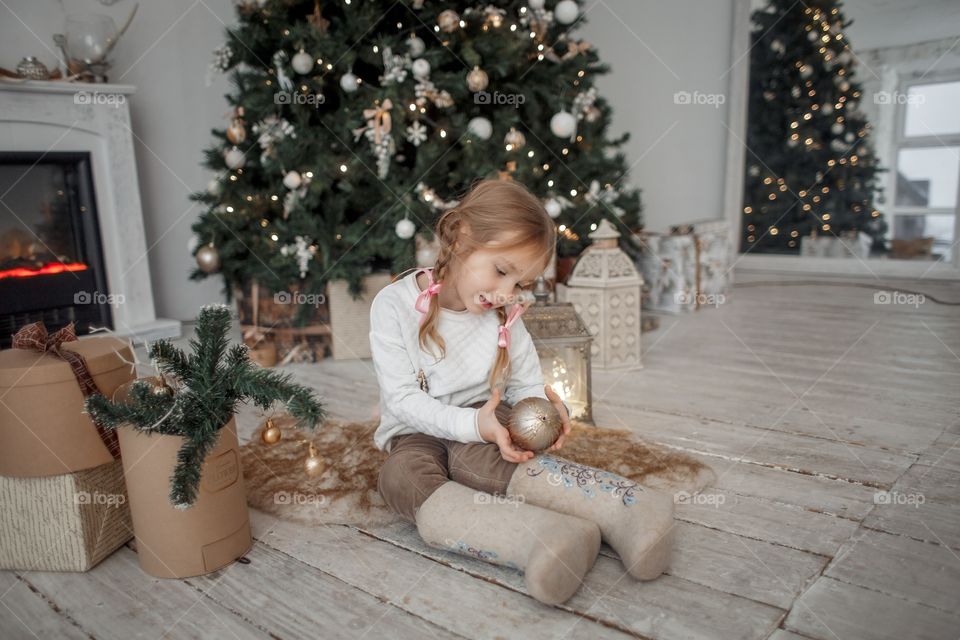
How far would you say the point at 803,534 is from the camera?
1.28m

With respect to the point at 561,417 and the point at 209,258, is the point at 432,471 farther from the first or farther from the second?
the point at 209,258

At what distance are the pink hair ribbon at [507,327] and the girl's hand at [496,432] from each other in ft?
0.51

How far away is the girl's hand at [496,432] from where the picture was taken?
1.23m

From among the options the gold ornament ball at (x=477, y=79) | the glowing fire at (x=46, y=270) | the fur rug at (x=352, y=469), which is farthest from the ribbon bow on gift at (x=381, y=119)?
the glowing fire at (x=46, y=270)

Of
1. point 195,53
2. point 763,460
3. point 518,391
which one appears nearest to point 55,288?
point 195,53

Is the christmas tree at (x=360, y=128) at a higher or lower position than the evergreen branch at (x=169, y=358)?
higher

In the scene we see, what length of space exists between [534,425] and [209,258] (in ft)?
6.14

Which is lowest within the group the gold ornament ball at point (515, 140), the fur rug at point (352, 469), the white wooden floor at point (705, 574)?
the white wooden floor at point (705, 574)

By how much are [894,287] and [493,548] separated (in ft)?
12.9

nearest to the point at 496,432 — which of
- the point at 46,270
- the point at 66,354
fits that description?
the point at 66,354

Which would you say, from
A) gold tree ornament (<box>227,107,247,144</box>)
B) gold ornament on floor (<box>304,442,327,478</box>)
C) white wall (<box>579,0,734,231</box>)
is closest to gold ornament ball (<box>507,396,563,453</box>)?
gold ornament on floor (<box>304,442,327,478</box>)

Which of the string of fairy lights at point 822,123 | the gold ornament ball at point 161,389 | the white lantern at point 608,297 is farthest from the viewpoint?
the string of fairy lights at point 822,123

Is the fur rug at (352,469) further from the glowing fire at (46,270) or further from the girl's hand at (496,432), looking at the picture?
the glowing fire at (46,270)

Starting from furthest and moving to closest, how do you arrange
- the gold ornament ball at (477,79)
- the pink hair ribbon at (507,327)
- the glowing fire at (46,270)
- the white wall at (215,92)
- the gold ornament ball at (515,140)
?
the white wall at (215,92), the glowing fire at (46,270), the gold ornament ball at (515,140), the gold ornament ball at (477,79), the pink hair ribbon at (507,327)
